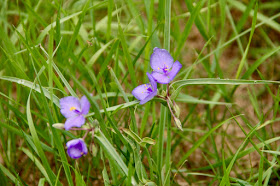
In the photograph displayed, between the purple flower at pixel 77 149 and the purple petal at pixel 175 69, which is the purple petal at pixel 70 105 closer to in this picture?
the purple flower at pixel 77 149

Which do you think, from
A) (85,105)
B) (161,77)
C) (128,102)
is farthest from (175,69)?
(85,105)

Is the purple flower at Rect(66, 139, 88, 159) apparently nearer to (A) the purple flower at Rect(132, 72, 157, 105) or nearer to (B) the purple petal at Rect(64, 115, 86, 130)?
(B) the purple petal at Rect(64, 115, 86, 130)

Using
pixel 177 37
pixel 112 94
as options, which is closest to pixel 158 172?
pixel 112 94

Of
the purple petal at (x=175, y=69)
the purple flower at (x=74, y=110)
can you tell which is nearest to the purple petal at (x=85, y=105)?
the purple flower at (x=74, y=110)

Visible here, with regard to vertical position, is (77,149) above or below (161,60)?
below

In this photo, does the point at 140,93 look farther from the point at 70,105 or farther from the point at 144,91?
the point at 70,105

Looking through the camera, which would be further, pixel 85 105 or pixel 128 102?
pixel 128 102

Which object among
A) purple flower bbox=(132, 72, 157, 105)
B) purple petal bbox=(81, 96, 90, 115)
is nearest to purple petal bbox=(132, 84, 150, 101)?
purple flower bbox=(132, 72, 157, 105)
